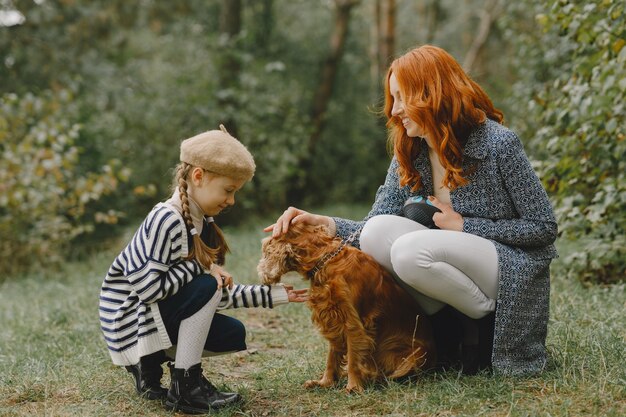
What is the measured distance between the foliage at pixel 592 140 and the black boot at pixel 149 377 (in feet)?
9.66

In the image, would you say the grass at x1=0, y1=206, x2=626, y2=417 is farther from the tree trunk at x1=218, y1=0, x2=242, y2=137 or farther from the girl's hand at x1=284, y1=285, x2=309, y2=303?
the tree trunk at x1=218, y1=0, x2=242, y2=137

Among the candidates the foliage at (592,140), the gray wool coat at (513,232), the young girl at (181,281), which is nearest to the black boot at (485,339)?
the gray wool coat at (513,232)

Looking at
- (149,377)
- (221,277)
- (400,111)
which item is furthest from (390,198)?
(149,377)

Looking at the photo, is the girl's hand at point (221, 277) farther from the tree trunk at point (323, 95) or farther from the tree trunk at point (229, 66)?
the tree trunk at point (323, 95)

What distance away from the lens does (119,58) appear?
51.5ft

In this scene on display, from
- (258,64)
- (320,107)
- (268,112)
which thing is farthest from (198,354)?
(320,107)

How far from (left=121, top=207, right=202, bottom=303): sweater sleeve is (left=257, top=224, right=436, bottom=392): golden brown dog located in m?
0.41

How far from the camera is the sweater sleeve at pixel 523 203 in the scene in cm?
319

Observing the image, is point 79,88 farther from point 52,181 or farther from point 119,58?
point 119,58

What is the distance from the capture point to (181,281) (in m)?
3.09

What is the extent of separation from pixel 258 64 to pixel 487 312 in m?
9.33

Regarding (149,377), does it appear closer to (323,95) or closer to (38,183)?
(38,183)

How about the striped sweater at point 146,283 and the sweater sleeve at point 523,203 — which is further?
the sweater sleeve at point 523,203

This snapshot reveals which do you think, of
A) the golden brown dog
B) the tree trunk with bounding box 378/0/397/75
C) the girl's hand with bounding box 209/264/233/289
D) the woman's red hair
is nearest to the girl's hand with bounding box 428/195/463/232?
the woman's red hair
